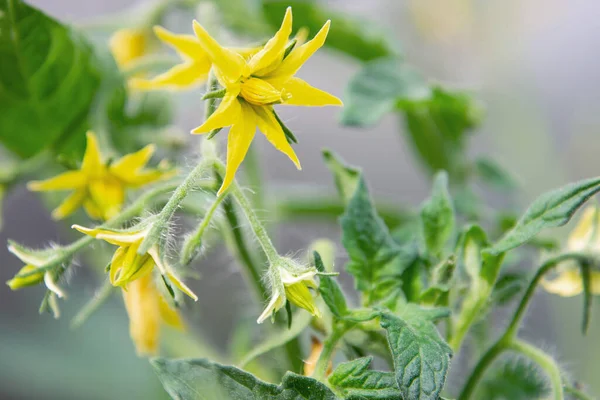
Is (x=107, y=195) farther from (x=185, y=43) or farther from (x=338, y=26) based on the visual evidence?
(x=338, y=26)

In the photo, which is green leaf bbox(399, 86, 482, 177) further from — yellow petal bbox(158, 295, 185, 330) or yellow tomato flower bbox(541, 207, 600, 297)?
yellow petal bbox(158, 295, 185, 330)

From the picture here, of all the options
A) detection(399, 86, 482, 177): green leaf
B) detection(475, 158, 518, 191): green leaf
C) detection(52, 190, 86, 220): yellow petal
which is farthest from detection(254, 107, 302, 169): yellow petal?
detection(475, 158, 518, 191): green leaf

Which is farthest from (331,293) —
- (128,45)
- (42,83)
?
(128,45)

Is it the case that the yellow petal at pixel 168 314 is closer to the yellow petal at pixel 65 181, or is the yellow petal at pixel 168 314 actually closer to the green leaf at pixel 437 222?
the yellow petal at pixel 65 181

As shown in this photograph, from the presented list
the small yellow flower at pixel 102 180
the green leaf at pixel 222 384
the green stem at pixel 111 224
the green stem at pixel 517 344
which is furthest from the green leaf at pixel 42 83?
the green stem at pixel 517 344

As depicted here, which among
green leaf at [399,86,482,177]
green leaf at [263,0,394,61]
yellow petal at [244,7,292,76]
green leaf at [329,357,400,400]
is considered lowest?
green leaf at [329,357,400,400]
